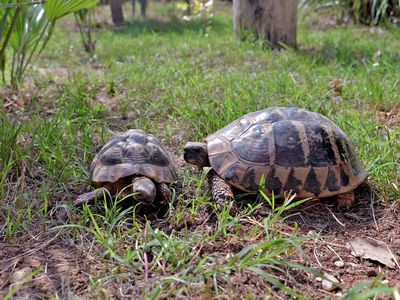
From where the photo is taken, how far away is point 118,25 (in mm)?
8328

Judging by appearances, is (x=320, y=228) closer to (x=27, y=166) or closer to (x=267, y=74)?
(x=27, y=166)

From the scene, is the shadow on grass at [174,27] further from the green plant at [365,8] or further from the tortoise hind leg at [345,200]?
the tortoise hind leg at [345,200]

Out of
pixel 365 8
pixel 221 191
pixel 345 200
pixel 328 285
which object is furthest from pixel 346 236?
pixel 365 8

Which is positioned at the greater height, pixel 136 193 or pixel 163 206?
pixel 136 193

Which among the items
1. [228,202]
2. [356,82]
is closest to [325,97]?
[356,82]

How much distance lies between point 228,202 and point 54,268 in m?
0.79

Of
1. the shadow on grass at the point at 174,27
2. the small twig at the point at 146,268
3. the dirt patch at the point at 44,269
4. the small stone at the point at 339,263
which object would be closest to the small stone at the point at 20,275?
the dirt patch at the point at 44,269

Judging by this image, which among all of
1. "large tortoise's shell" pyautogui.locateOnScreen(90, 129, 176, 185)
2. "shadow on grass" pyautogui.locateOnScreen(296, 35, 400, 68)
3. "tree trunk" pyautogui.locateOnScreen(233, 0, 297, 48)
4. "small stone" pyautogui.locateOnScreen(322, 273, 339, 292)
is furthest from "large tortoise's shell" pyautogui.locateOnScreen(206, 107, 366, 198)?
"tree trunk" pyautogui.locateOnScreen(233, 0, 297, 48)

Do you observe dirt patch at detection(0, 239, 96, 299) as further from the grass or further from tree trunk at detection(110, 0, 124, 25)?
tree trunk at detection(110, 0, 124, 25)

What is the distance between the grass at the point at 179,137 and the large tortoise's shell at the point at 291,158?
13 centimetres

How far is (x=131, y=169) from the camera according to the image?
205 centimetres

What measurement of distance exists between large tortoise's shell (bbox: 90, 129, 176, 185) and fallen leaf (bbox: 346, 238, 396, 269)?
35.1 inches

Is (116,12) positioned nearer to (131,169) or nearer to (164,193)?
(131,169)

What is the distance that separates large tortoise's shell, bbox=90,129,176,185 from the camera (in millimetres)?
2049
